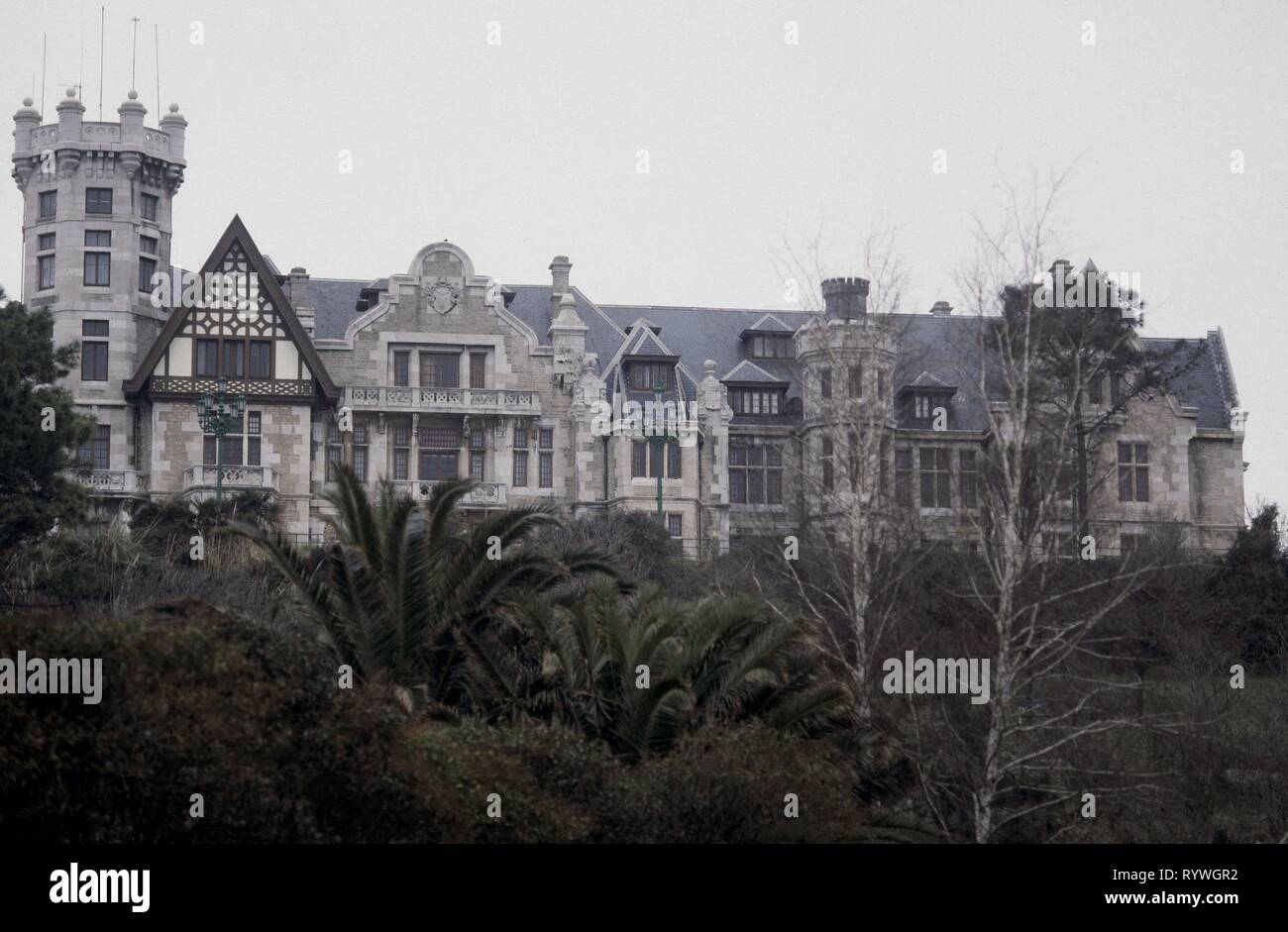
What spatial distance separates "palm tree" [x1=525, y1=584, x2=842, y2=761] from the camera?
83.4 feet

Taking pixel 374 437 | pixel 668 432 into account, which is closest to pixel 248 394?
pixel 374 437

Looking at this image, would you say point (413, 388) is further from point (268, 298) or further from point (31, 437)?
point (31, 437)

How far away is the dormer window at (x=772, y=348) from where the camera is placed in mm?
64750

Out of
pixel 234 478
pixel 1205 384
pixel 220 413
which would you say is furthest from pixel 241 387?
pixel 1205 384

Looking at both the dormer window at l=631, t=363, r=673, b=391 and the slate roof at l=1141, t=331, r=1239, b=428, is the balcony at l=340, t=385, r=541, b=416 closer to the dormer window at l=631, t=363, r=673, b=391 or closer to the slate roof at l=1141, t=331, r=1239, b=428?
the dormer window at l=631, t=363, r=673, b=391

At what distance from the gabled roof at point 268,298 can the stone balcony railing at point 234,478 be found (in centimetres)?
321

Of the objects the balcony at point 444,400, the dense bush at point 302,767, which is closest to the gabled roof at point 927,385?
the balcony at point 444,400

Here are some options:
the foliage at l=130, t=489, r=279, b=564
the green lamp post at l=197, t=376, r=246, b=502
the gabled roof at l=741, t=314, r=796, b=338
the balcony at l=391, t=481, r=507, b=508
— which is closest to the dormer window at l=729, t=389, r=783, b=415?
the gabled roof at l=741, t=314, r=796, b=338

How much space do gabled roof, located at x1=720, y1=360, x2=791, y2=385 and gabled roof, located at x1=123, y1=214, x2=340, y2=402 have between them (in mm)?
13080

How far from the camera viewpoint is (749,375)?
63.3m

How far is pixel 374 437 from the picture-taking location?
5912 cm

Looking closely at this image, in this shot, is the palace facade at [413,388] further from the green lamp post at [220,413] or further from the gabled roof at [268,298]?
the green lamp post at [220,413]
